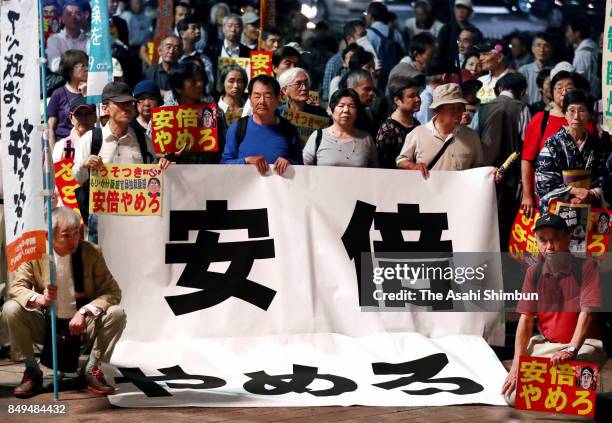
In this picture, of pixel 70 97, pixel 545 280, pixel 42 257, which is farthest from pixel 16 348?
pixel 70 97

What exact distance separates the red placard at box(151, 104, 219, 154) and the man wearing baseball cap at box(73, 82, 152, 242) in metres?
0.28

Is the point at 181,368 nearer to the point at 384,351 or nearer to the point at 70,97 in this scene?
the point at 384,351

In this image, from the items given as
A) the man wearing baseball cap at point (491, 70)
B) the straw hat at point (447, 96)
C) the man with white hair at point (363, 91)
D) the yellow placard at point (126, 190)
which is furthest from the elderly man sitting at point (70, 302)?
the man wearing baseball cap at point (491, 70)

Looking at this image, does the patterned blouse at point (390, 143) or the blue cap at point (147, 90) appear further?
the blue cap at point (147, 90)

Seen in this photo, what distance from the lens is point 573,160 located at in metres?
8.85

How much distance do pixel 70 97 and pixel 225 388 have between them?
4246mm

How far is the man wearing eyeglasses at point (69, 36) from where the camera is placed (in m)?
14.2

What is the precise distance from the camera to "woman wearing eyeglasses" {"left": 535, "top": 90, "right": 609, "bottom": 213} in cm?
880

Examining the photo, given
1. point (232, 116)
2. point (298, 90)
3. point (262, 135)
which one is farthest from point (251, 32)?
point (262, 135)

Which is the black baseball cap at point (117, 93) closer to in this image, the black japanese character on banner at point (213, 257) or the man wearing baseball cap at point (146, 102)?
the black japanese character on banner at point (213, 257)

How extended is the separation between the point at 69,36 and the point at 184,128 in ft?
19.4

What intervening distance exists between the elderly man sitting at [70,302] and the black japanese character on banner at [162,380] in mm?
198

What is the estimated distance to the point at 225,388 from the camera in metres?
7.60

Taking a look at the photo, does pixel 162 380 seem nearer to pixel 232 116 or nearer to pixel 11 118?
pixel 11 118
